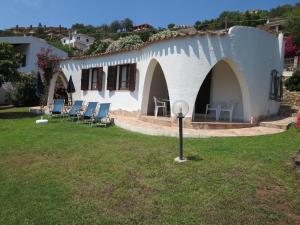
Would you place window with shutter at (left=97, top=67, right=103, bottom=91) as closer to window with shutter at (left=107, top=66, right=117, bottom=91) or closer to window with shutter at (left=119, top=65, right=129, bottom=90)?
window with shutter at (left=107, top=66, right=117, bottom=91)

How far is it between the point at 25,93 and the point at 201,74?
18.8 meters

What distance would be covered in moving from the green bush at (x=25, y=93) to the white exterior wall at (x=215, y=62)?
14200 mm

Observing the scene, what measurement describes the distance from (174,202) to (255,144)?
5338 millimetres

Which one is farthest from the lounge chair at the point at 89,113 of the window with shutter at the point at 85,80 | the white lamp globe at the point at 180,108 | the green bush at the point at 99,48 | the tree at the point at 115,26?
the tree at the point at 115,26

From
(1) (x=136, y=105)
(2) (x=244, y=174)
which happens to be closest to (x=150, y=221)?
(2) (x=244, y=174)

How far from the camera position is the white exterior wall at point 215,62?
47.2 feet

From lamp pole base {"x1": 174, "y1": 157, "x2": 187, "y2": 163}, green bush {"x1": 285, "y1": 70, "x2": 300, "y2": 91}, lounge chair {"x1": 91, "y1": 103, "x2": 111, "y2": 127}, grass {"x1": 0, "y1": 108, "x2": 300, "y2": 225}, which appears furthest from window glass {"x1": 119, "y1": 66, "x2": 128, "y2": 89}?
green bush {"x1": 285, "y1": 70, "x2": 300, "y2": 91}

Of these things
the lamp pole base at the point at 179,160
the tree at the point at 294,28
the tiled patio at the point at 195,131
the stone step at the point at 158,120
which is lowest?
the lamp pole base at the point at 179,160

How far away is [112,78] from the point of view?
20250mm

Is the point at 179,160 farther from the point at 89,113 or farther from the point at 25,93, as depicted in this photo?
the point at 25,93

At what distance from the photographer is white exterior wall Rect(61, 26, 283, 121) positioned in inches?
567

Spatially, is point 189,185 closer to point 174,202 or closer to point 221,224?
point 174,202

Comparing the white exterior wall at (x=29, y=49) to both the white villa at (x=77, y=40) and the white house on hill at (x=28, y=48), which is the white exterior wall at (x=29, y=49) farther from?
the white villa at (x=77, y=40)

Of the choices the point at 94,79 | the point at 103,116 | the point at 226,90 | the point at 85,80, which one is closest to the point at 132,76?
the point at 103,116
